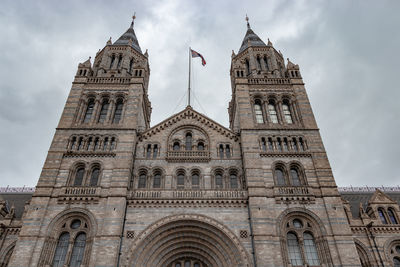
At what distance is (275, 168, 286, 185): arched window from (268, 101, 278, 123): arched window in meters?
5.28

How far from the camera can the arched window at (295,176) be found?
871 inches

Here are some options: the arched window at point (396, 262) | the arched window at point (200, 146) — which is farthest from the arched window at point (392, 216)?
the arched window at point (200, 146)

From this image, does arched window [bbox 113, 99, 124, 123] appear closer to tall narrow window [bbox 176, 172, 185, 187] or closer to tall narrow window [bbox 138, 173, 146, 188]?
tall narrow window [bbox 138, 173, 146, 188]

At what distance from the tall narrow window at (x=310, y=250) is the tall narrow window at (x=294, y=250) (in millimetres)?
521

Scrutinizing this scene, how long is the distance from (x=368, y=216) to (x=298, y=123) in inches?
388

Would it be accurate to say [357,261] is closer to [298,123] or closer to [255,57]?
[298,123]

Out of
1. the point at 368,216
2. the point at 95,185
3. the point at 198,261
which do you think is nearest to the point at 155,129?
the point at 95,185

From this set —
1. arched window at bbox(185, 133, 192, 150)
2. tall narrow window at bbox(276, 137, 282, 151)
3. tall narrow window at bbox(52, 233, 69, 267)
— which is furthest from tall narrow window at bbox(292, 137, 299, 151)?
tall narrow window at bbox(52, 233, 69, 267)

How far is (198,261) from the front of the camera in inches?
809

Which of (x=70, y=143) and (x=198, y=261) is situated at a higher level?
(x=70, y=143)

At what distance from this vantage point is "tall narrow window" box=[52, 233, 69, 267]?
726 inches

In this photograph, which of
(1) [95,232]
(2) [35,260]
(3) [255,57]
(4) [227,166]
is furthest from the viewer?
(3) [255,57]

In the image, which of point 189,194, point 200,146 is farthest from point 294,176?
point 189,194

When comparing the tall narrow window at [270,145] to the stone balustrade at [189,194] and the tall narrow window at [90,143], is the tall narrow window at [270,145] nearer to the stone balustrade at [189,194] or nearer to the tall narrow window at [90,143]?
the stone balustrade at [189,194]
